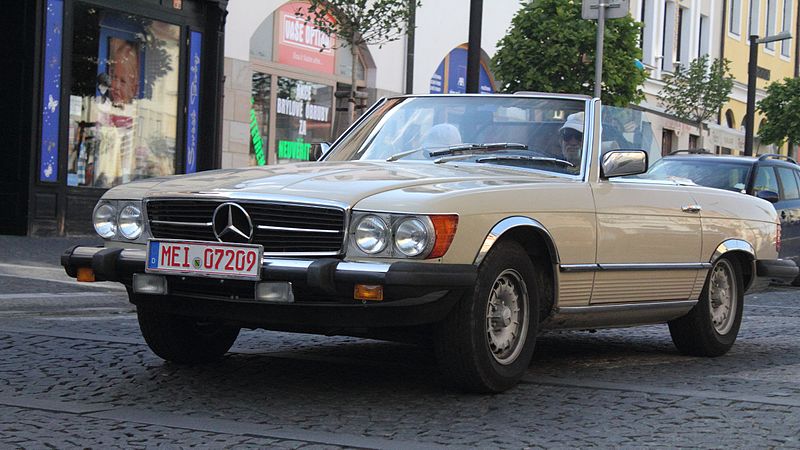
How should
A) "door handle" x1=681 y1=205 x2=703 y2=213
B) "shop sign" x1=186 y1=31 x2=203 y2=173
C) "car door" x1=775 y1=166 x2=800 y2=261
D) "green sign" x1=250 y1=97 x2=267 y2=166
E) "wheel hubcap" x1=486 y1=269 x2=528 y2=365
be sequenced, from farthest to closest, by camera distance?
"green sign" x1=250 y1=97 x2=267 y2=166 < "shop sign" x1=186 y1=31 x2=203 y2=173 < "car door" x1=775 y1=166 x2=800 y2=261 < "door handle" x1=681 y1=205 x2=703 y2=213 < "wheel hubcap" x1=486 y1=269 x2=528 y2=365

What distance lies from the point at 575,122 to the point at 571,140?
0.41 feet

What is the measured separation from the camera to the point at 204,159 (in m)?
20.1

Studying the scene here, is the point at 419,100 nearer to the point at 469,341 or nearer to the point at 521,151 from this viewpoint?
the point at 521,151

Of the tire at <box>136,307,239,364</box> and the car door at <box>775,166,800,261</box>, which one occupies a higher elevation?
the car door at <box>775,166,800,261</box>

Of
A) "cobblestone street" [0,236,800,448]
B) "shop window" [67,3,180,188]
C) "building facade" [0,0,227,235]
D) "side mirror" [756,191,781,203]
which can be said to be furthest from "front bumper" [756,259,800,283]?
"shop window" [67,3,180,188]

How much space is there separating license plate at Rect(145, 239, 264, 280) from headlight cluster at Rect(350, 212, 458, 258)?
1.42ft

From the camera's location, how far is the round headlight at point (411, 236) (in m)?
5.51

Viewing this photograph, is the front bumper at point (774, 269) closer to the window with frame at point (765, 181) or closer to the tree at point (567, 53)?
the window with frame at point (765, 181)

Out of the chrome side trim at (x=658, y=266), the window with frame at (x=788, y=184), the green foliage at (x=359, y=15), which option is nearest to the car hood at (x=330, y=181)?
the chrome side trim at (x=658, y=266)

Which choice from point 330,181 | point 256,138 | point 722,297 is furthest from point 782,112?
point 330,181

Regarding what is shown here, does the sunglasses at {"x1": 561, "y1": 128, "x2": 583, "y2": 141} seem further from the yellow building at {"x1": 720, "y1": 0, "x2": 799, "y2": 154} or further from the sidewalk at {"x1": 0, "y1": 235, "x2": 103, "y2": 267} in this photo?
the yellow building at {"x1": 720, "y1": 0, "x2": 799, "y2": 154}

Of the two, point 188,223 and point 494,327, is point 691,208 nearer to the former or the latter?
point 494,327

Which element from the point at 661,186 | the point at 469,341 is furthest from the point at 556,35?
the point at 469,341

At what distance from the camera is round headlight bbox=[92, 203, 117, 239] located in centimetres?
621
